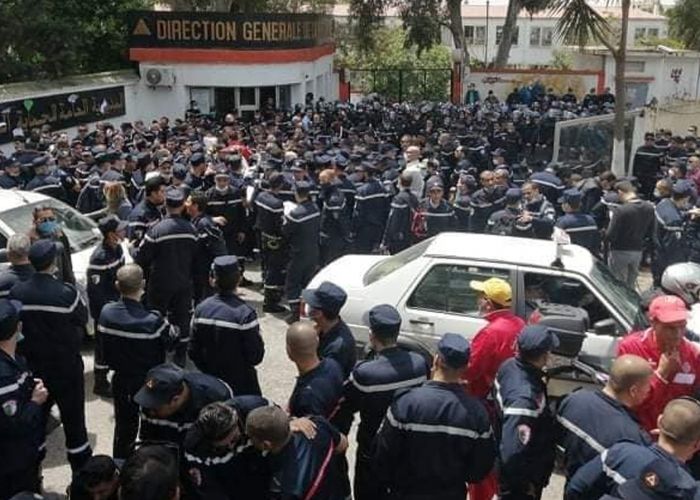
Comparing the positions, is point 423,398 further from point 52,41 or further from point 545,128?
point 52,41

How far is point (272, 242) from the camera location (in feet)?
32.7

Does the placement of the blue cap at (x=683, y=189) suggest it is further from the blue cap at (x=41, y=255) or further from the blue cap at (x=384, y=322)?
the blue cap at (x=41, y=255)

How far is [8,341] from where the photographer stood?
4816mm

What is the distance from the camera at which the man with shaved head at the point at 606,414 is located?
4199 millimetres

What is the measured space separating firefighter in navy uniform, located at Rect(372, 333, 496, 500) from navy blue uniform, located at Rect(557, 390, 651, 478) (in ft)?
1.43

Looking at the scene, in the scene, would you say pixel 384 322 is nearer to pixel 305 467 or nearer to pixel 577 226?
pixel 305 467

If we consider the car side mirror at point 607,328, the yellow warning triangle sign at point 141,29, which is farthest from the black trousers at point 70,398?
the yellow warning triangle sign at point 141,29

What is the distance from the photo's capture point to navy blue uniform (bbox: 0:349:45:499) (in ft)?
15.3

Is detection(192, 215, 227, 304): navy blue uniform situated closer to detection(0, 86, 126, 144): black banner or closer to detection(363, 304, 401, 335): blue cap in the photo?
detection(363, 304, 401, 335): blue cap

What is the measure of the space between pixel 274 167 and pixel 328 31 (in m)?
20.8

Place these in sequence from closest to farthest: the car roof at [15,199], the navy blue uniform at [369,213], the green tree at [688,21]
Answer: the car roof at [15,199] → the navy blue uniform at [369,213] → the green tree at [688,21]

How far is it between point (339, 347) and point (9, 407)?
210 centimetres

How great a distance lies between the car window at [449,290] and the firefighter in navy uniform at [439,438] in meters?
2.32

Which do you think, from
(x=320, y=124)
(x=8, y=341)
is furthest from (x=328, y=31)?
(x=8, y=341)
